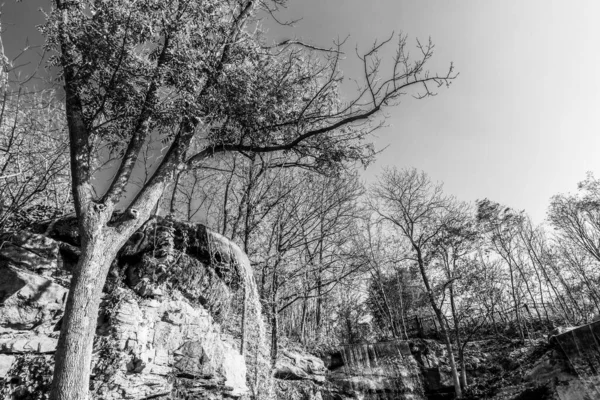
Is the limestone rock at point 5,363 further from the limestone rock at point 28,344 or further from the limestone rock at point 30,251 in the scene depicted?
the limestone rock at point 30,251

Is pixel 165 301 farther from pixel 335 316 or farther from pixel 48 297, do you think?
pixel 335 316

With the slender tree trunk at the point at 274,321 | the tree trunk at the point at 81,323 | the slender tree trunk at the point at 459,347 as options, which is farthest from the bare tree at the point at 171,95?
the slender tree trunk at the point at 459,347

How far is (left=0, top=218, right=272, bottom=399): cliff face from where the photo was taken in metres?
3.64

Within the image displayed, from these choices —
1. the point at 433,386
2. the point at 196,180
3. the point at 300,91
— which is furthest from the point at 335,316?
the point at 300,91

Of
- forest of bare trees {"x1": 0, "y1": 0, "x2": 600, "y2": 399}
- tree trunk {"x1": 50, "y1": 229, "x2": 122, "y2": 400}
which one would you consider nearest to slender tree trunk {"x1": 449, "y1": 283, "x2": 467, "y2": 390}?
forest of bare trees {"x1": 0, "y1": 0, "x2": 600, "y2": 399}

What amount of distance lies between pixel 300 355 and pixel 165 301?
6632 millimetres

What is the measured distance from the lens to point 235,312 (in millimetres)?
6059

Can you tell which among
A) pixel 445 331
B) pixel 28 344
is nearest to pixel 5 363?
pixel 28 344

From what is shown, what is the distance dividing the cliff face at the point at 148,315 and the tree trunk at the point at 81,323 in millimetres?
1380

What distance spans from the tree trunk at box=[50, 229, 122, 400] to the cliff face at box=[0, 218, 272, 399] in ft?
4.53

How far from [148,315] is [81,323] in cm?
199

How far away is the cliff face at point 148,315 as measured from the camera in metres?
3.64

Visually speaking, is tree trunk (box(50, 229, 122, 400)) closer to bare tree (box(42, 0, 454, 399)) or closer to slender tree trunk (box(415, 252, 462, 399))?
bare tree (box(42, 0, 454, 399))

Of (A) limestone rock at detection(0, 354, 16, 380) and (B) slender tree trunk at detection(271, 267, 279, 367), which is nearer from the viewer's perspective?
(A) limestone rock at detection(0, 354, 16, 380)
